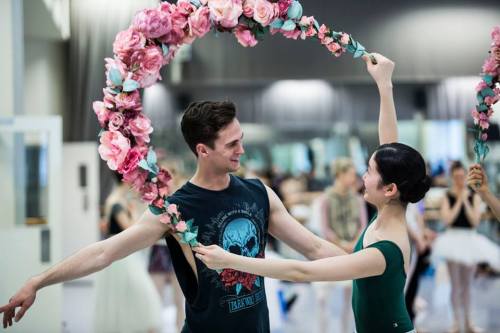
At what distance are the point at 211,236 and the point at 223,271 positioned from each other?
4.9 inches

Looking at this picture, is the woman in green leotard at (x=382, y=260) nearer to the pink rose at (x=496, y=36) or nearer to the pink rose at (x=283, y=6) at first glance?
the pink rose at (x=283, y=6)

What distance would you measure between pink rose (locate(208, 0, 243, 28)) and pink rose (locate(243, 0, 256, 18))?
0.13ft

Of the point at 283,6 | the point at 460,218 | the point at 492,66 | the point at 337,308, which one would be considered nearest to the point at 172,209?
the point at 283,6

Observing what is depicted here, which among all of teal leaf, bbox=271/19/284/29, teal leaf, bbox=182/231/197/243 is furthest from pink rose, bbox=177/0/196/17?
teal leaf, bbox=182/231/197/243

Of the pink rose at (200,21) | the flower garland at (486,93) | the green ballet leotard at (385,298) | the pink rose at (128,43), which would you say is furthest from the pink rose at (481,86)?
the pink rose at (128,43)

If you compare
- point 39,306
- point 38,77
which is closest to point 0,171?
point 39,306

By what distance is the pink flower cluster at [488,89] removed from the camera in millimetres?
3082

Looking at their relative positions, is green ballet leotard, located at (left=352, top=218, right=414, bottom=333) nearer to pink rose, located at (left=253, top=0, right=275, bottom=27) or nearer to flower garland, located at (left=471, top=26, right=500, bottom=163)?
pink rose, located at (left=253, top=0, right=275, bottom=27)

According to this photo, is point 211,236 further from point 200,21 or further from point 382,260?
point 200,21

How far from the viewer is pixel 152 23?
2.29 metres

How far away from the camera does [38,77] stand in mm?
7945

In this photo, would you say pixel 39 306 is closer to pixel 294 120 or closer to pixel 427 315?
pixel 427 315

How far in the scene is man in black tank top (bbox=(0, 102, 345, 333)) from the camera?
Result: 7.76 feet

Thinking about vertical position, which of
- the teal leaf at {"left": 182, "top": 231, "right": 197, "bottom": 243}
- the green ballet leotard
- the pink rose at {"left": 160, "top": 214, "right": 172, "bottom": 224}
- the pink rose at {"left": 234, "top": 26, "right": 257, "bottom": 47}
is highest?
the pink rose at {"left": 234, "top": 26, "right": 257, "bottom": 47}
